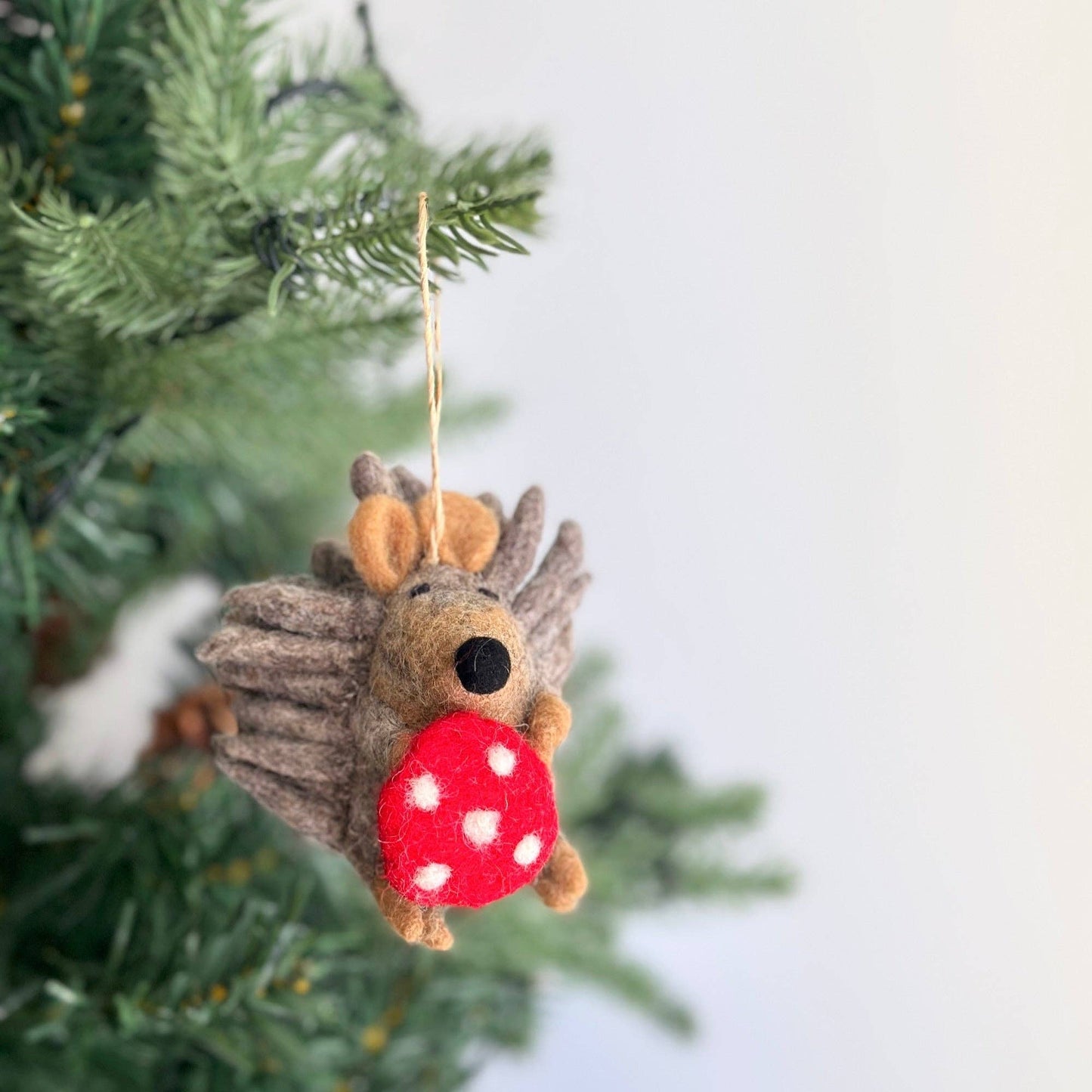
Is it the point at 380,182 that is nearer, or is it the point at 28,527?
the point at 380,182

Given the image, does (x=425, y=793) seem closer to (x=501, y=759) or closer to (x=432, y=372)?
(x=501, y=759)

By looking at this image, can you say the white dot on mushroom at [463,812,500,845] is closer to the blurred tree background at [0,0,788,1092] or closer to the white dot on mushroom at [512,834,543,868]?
the white dot on mushroom at [512,834,543,868]

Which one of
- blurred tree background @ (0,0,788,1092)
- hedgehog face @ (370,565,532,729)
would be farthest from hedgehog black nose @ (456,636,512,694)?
blurred tree background @ (0,0,788,1092)

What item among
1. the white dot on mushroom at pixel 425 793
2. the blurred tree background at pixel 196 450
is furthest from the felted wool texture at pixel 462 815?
the blurred tree background at pixel 196 450

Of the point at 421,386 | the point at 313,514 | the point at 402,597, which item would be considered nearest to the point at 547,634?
the point at 402,597

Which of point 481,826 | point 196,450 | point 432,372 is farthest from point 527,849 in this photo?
point 196,450

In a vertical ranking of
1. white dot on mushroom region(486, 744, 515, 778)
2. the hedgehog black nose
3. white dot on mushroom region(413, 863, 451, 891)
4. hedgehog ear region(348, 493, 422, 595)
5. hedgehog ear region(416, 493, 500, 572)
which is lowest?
white dot on mushroom region(413, 863, 451, 891)

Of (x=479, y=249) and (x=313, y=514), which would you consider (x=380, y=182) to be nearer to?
(x=479, y=249)
